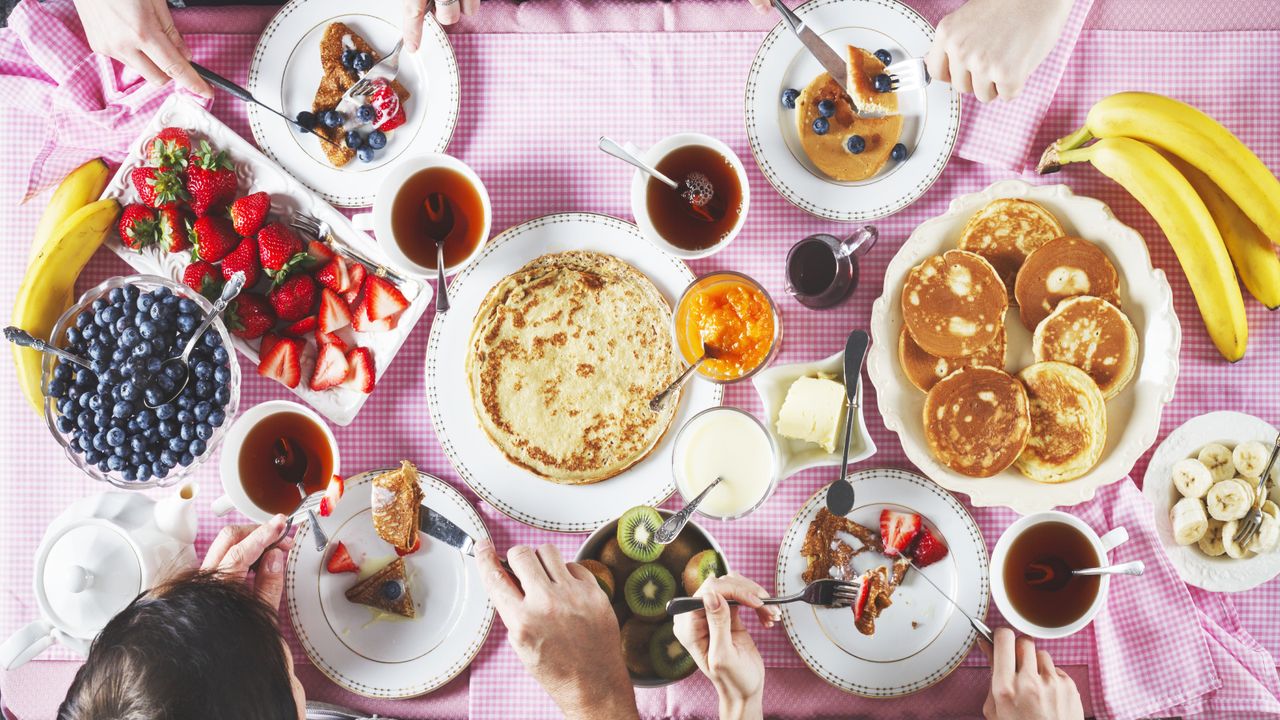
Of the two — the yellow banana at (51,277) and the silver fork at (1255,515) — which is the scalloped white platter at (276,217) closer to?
the yellow banana at (51,277)

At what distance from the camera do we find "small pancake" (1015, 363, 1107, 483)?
2.01 metres

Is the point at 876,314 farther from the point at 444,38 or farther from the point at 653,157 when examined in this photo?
the point at 444,38

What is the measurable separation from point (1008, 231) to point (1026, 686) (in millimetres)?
1122

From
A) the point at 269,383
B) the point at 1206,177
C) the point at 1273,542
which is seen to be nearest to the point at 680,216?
the point at 269,383

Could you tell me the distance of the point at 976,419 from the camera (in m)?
2.05

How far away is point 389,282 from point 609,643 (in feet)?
3.53

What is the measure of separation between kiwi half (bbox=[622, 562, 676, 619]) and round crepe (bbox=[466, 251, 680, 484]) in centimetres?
28

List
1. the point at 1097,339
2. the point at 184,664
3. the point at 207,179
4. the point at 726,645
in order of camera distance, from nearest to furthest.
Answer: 1. the point at 184,664
2. the point at 726,645
3. the point at 1097,339
4. the point at 207,179

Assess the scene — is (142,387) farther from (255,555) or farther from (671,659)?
(671,659)

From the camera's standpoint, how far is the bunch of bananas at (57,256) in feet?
7.02

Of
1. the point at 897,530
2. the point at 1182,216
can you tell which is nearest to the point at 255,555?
the point at 897,530

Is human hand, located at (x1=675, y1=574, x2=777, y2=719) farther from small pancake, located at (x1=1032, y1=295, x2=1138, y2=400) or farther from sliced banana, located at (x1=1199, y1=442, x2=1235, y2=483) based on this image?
sliced banana, located at (x1=1199, y1=442, x2=1235, y2=483)

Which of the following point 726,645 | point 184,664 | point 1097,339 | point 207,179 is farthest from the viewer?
point 207,179

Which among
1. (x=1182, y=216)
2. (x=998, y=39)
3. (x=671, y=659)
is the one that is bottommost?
(x=671, y=659)
